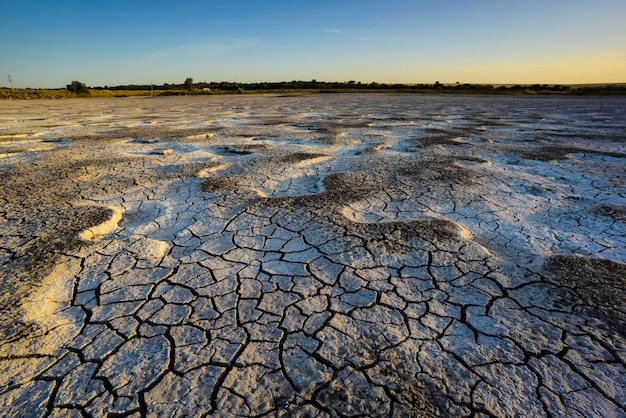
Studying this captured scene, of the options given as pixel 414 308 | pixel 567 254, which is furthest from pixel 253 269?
pixel 567 254

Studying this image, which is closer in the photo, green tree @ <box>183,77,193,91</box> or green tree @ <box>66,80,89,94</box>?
green tree @ <box>66,80,89,94</box>

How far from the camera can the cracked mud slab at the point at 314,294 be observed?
1502mm

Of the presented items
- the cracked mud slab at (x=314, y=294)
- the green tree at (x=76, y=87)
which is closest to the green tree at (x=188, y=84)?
the green tree at (x=76, y=87)

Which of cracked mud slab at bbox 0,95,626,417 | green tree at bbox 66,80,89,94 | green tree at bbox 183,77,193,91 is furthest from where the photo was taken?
green tree at bbox 183,77,193,91

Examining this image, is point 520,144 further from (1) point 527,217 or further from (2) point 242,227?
(2) point 242,227

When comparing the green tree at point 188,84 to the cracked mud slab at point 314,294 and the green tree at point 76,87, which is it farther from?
the cracked mud slab at point 314,294

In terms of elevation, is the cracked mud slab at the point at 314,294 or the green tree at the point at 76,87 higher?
the green tree at the point at 76,87

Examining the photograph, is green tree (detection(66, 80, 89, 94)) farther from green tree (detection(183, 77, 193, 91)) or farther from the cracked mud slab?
the cracked mud slab

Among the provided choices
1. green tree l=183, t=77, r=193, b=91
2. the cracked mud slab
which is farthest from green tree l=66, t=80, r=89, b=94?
the cracked mud slab

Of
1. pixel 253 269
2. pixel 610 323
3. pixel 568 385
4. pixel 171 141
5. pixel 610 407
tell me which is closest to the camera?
pixel 610 407

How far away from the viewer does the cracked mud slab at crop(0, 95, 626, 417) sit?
1.50m

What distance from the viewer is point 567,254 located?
263 centimetres

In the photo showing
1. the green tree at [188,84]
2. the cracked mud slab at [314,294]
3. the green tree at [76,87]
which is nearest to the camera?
the cracked mud slab at [314,294]

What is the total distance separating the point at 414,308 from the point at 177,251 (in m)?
1.87
